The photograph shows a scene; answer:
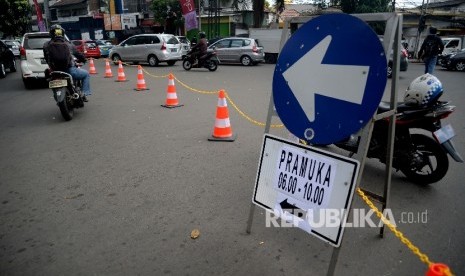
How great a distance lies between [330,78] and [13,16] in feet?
153

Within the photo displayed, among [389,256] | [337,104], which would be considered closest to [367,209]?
[389,256]

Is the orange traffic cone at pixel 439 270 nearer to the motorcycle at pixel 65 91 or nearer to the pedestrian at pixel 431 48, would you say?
the motorcycle at pixel 65 91

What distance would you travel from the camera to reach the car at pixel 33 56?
35.2 feet

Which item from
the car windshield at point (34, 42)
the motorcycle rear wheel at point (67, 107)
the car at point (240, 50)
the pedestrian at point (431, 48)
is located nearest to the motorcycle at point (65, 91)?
the motorcycle rear wheel at point (67, 107)

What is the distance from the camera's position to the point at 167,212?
3.31m

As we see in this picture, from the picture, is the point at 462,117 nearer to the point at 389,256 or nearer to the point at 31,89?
the point at 389,256

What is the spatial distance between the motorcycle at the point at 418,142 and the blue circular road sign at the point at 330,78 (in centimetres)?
207

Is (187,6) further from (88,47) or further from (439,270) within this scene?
(439,270)

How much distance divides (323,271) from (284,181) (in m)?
0.80

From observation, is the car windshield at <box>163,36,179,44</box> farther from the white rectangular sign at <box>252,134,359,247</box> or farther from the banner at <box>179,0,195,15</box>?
the white rectangular sign at <box>252,134,359,247</box>

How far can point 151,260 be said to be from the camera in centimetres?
259

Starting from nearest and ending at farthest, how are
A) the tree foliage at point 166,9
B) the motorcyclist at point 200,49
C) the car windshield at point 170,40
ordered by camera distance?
the motorcyclist at point 200,49, the car windshield at point 170,40, the tree foliage at point 166,9

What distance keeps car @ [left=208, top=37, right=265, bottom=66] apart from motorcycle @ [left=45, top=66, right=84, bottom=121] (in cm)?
1355

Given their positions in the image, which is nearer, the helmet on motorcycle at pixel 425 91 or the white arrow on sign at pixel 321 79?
the white arrow on sign at pixel 321 79
